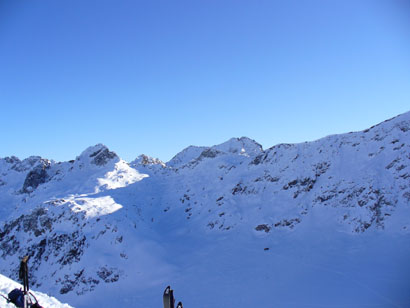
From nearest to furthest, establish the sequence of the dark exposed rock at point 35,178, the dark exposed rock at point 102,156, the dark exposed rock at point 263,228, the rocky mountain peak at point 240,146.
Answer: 1. the dark exposed rock at point 263,228
2. the dark exposed rock at point 102,156
3. the dark exposed rock at point 35,178
4. the rocky mountain peak at point 240,146

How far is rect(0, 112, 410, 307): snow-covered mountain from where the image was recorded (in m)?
23.8

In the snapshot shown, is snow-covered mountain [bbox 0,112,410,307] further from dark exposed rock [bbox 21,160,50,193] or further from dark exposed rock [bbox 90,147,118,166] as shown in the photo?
dark exposed rock [bbox 21,160,50,193]

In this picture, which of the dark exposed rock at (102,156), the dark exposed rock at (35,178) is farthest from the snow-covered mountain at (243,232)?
the dark exposed rock at (35,178)

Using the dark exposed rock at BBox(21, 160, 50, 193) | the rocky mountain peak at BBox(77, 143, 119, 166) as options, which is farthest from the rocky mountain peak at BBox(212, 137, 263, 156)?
the dark exposed rock at BBox(21, 160, 50, 193)

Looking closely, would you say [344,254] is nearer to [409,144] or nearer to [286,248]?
[286,248]

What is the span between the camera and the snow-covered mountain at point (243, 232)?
23766 mm

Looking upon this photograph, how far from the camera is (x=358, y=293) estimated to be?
2020cm

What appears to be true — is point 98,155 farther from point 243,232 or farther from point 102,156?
point 243,232

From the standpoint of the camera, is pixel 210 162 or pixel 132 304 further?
pixel 210 162

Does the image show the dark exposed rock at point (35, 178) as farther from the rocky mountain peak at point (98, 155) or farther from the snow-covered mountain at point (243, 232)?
the snow-covered mountain at point (243, 232)

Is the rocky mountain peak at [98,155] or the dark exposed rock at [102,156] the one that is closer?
the dark exposed rock at [102,156]

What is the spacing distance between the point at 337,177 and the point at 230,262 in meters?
17.3

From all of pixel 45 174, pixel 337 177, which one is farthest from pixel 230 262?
pixel 45 174

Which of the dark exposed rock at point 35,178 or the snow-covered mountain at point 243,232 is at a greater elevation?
the dark exposed rock at point 35,178
